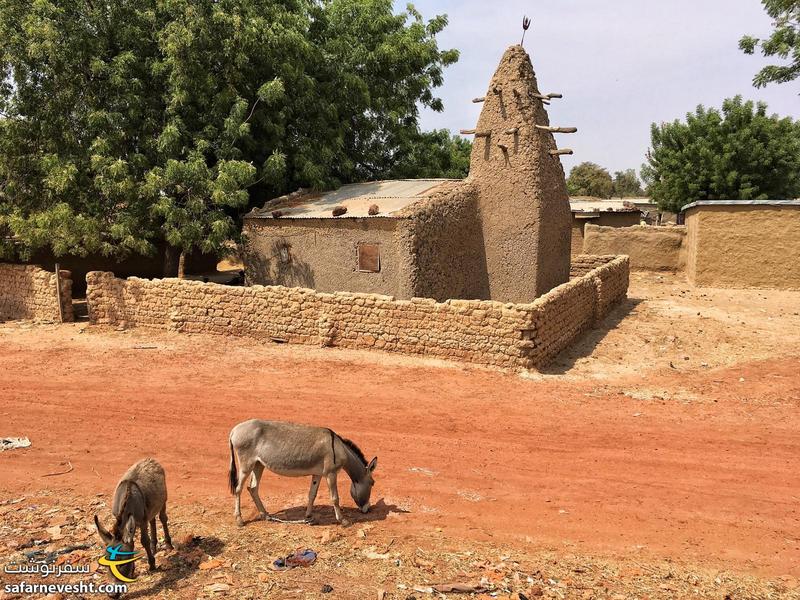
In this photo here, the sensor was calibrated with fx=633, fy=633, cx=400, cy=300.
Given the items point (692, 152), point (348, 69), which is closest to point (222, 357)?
point (348, 69)

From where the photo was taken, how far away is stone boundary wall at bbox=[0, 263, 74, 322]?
15328mm

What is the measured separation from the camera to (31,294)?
618 inches

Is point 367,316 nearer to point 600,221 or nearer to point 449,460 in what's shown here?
point 449,460

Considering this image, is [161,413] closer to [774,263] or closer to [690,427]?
[690,427]

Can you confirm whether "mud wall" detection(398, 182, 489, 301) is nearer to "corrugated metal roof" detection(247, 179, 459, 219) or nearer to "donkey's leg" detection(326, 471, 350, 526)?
"corrugated metal roof" detection(247, 179, 459, 219)

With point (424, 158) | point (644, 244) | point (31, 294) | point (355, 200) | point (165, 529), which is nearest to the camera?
point (165, 529)

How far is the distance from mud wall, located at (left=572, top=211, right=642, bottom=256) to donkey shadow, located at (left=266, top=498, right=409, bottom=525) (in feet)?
61.3

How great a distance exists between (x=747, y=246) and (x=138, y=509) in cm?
1922

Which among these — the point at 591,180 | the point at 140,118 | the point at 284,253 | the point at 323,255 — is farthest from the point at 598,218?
the point at 591,180

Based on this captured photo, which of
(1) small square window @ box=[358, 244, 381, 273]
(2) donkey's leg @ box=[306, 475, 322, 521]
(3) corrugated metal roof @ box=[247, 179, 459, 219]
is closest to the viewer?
(2) donkey's leg @ box=[306, 475, 322, 521]

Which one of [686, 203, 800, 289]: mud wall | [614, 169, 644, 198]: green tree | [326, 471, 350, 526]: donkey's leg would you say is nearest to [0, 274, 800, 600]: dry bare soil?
[326, 471, 350, 526]: donkey's leg

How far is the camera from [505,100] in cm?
1437

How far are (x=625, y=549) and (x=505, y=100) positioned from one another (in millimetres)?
10955

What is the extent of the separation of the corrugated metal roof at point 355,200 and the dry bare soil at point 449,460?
3.63 meters
